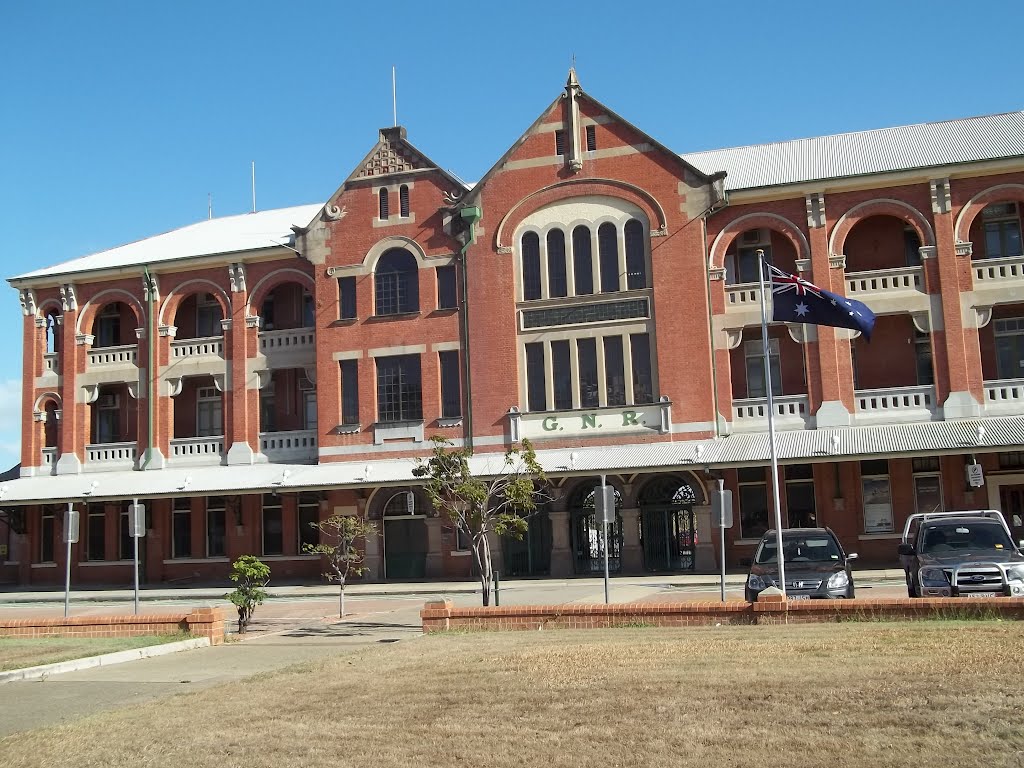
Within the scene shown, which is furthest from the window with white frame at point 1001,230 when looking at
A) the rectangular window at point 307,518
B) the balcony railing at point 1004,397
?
the rectangular window at point 307,518

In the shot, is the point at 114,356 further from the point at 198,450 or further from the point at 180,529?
the point at 180,529

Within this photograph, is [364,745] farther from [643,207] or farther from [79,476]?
[79,476]

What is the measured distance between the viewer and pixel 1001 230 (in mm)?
34656

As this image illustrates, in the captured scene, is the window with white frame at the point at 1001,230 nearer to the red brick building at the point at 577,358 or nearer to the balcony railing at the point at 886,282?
the red brick building at the point at 577,358

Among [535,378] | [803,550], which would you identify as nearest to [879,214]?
[535,378]

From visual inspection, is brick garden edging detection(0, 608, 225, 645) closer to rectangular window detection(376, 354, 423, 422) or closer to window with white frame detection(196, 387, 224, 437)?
rectangular window detection(376, 354, 423, 422)

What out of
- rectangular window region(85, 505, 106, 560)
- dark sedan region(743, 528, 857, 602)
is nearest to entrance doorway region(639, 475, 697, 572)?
dark sedan region(743, 528, 857, 602)

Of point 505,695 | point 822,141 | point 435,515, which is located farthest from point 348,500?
point 505,695

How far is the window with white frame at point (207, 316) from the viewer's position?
42375mm

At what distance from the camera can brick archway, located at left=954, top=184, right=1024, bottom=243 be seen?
33625mm

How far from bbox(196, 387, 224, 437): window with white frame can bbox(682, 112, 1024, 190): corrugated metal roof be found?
19610 millimetres

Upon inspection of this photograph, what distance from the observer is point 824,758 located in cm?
850

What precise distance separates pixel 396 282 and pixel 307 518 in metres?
8.73

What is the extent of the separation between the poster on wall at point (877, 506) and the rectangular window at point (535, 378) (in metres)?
10.2
